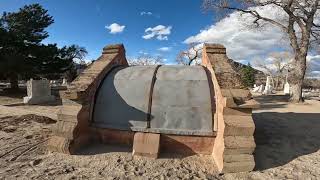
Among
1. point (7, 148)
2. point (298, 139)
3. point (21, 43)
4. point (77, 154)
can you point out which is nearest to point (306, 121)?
point (298, 139)

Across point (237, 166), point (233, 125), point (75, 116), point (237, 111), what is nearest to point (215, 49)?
point (237, 111)

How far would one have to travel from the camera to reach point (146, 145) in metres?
6.42

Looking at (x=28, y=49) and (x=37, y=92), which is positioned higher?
(x=28, y=49)

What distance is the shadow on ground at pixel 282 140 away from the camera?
6.57 metres

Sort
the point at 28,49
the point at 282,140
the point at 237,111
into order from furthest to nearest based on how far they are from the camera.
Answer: the point at 28,49 < the point at 282,140 < the point at 237,111

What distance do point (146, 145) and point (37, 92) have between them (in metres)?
13.2

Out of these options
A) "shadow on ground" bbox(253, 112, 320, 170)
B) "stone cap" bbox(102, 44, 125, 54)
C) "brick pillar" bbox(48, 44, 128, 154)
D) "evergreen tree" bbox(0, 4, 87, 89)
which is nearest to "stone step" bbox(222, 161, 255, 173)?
"shadow on ground" bbox(253, 112, 320, 170)

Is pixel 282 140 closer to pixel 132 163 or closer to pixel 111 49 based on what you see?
pixel 132 163

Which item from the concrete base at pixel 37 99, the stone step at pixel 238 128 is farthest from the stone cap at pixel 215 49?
the concrete base at pixel 37 99

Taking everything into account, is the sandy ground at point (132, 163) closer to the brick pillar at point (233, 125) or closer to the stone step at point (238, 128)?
the brick pillar at point (233, 125)

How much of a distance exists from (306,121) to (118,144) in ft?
25.4

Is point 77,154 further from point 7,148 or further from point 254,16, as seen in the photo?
Result: point 254,16

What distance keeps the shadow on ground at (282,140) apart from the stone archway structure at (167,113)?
1.04 meters

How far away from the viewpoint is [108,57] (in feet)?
27.6
